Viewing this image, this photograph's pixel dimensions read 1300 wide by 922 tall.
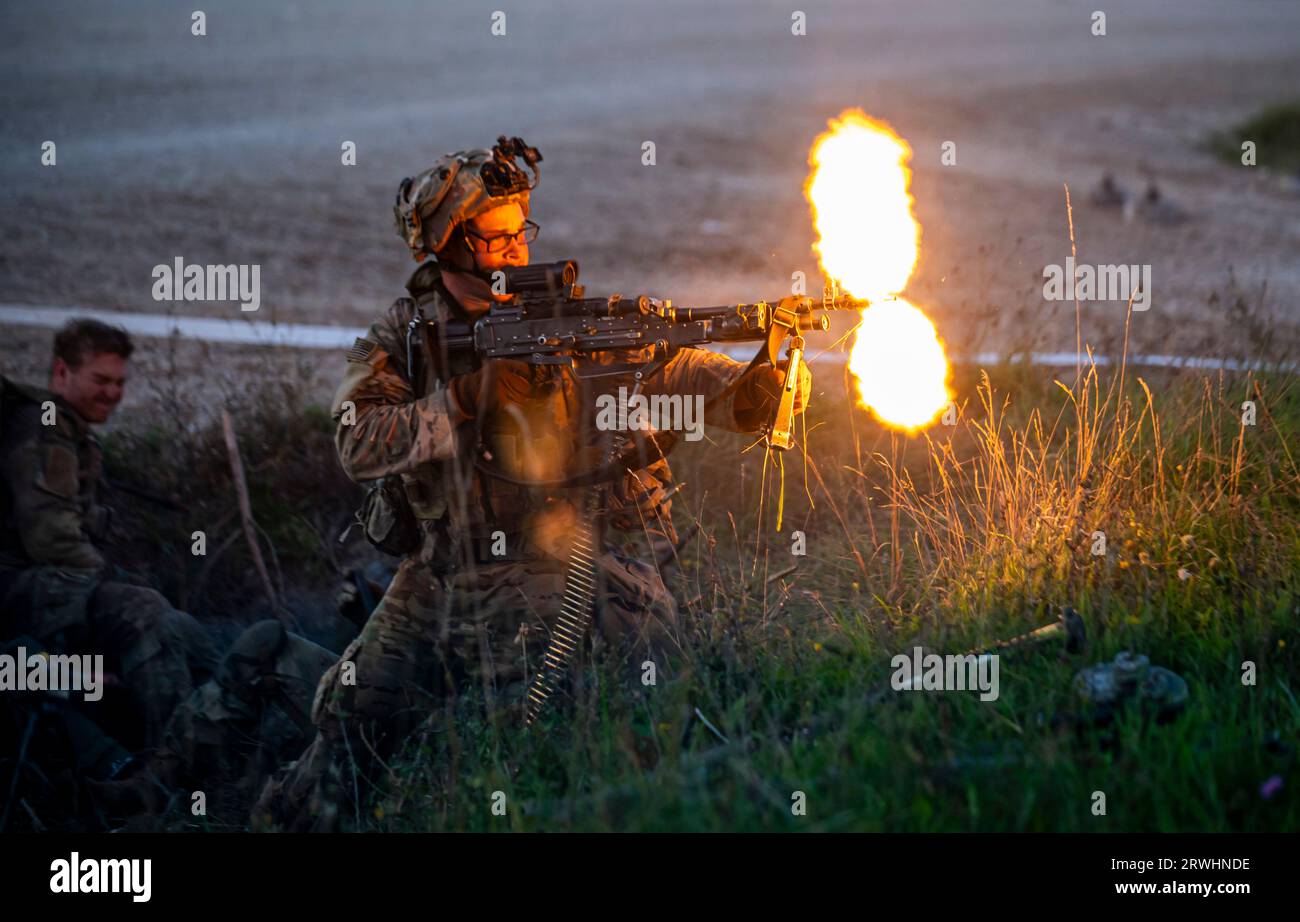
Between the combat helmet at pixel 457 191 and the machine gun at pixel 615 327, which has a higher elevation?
the combat helmet at pixel 457 191

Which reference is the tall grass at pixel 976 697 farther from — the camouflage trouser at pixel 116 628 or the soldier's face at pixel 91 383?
the soldier's face at pixel 91 383

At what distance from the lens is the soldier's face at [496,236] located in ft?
15.9

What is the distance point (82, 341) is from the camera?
18.9 feet

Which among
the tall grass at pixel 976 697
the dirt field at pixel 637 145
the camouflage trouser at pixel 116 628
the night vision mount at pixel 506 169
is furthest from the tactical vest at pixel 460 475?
the dirt field at pixel 637 145

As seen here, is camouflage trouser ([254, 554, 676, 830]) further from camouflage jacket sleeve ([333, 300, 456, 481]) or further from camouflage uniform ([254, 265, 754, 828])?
camouflage jacket sleeve ([333, 300, 456, 481])

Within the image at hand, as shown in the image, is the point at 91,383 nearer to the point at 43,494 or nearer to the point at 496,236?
the point at 43,494

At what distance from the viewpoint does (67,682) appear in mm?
5293

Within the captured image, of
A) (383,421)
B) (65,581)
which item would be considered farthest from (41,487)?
(383,421)

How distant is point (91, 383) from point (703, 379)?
2.62 metres

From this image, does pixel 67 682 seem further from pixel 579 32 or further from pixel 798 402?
pixel 579 32

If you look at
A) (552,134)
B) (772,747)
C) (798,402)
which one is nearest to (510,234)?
(798,402)

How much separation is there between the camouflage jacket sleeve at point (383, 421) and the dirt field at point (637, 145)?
3.33 m

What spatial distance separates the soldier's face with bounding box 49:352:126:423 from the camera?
18.9ft

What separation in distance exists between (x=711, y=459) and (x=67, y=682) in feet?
9.96
